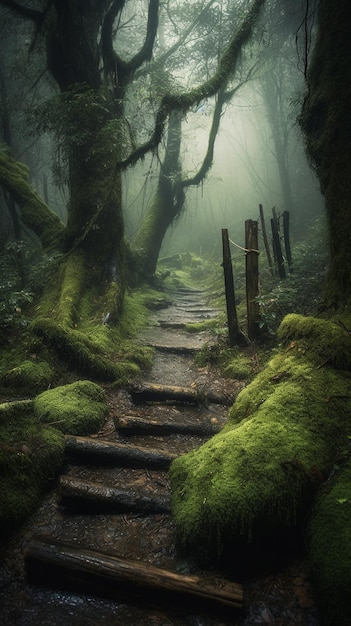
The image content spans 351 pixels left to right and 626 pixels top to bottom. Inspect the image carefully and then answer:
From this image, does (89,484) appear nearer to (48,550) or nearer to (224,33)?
(48,550)

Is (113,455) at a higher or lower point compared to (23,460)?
lower

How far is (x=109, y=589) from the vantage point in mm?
2369

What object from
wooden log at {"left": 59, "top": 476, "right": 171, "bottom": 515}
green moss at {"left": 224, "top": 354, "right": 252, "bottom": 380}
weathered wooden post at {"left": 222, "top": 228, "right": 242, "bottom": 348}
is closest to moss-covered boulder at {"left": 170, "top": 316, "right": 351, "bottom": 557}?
wooden log at {"left": 59, "top": 476, "right": 171, "bottom": 515}

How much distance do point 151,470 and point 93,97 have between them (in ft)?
30.0

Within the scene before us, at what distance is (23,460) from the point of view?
3285 mm

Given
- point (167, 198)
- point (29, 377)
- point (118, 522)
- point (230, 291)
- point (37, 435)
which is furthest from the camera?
point (167, 198)

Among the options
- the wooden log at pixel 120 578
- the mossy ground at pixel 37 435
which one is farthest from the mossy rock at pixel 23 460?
the wooden log at pixel 120 578

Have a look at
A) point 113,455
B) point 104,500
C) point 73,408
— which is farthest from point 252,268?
point 104,500

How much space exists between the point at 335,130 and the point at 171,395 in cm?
469

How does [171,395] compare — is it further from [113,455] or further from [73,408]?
[113,455]

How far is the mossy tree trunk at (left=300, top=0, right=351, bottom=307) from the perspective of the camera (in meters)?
4.79

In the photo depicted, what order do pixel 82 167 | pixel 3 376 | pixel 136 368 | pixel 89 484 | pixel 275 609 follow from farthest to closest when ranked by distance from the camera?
pixel 82 167 < pixel 136 368 < pixel 3 376 < pixel 89 484 < pixel 275 609

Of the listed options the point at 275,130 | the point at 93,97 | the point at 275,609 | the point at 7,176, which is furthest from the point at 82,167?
the point at 275,130

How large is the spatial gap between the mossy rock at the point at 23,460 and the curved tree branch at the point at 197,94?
767cm
